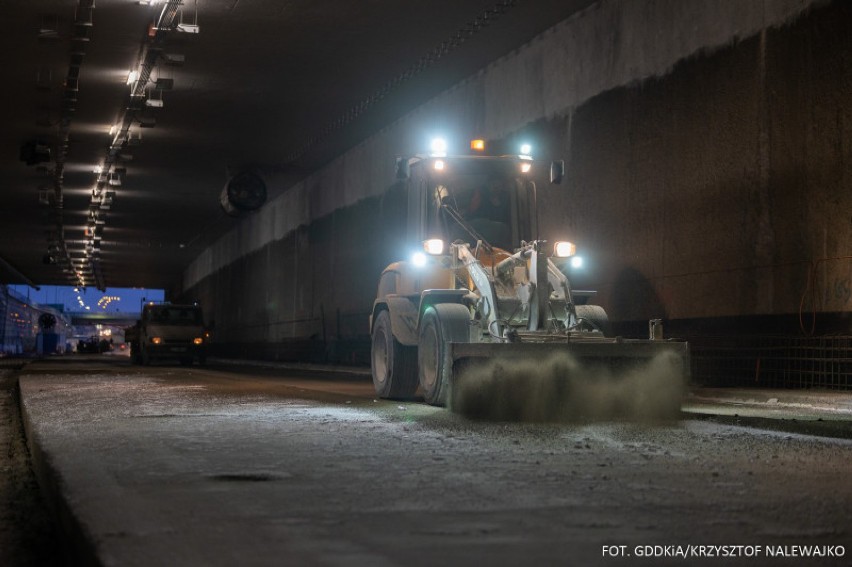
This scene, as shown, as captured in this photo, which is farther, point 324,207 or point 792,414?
point 324,207

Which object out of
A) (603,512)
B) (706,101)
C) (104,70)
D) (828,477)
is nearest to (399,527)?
(603,512)

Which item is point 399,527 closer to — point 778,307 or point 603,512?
point 603,512

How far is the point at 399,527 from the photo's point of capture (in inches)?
190

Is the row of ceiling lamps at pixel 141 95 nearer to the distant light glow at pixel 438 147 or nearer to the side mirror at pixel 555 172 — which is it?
the distant light glow at pixel 438 147

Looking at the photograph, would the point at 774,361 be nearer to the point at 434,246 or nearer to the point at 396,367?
the point at 396,367

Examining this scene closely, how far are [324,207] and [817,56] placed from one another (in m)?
26.8

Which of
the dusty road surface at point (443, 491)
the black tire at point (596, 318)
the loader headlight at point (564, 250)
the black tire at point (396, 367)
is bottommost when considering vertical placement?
the dusty road surface at point (443, 491)

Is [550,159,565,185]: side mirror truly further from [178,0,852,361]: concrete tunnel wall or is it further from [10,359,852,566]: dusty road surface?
[10,359,852,566]: dusty road surface

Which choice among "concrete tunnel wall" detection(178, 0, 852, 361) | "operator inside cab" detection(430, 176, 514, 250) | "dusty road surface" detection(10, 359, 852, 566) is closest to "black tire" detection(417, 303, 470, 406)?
"operator inside cab" detection(430, 176, 514, 250)

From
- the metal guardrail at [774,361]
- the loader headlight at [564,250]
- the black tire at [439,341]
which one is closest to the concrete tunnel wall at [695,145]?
the metal guardrail at [774,361]

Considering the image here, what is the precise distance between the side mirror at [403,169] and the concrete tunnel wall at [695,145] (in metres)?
1.80

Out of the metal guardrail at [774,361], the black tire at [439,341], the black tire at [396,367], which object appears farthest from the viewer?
the black tire at [396,367]

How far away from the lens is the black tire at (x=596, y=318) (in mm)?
12766

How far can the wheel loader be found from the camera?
1142 cm
